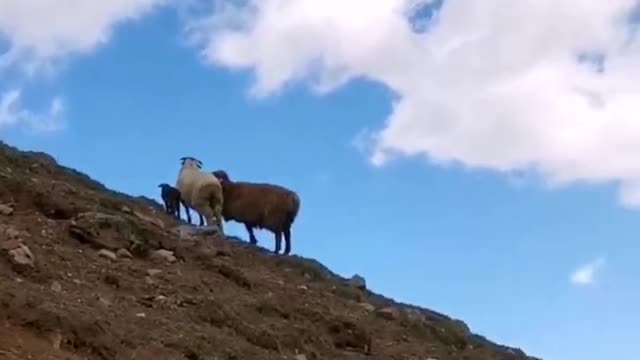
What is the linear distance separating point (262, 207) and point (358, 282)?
10.4 ft

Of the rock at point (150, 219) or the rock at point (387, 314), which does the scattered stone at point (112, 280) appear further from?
the rock at point (150, 219)

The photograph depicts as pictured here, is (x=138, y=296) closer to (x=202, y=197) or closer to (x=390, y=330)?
(x=390, y=330)

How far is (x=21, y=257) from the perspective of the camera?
11.0 meters

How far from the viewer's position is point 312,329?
1252 cm

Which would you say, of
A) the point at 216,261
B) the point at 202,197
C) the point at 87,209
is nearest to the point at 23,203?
the point at 87,209

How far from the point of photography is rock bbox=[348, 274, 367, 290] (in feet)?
58.0

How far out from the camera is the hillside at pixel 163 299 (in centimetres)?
967

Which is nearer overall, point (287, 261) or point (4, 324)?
point (4, 324)

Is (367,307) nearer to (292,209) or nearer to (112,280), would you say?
(112,280)

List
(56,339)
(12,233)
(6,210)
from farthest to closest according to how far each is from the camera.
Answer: (6,210) → (12,233) → (56,339)

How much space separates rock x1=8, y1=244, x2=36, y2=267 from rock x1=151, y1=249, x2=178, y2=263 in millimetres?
2335

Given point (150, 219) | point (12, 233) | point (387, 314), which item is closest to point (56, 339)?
point (12, 233)

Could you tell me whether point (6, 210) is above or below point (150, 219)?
below

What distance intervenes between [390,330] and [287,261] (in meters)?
3.05
